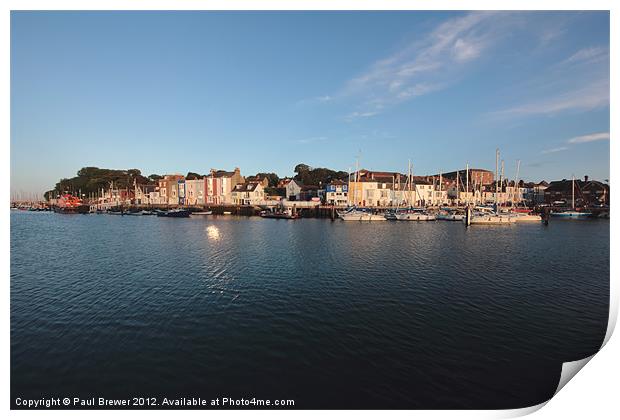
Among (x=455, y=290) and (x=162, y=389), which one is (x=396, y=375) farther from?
(x=455, y=290)

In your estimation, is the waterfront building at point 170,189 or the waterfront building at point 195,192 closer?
the waterfront building at point 195,192

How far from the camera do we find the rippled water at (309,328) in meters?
6.66

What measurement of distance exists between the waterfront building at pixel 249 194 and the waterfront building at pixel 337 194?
690 inches

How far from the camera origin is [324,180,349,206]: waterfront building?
64.9 m

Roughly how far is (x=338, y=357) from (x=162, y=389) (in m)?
4.42

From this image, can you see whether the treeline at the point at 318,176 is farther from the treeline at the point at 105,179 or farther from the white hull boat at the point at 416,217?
the white hull boat at the point at 416,217

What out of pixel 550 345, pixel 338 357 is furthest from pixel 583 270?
pixel 338 357

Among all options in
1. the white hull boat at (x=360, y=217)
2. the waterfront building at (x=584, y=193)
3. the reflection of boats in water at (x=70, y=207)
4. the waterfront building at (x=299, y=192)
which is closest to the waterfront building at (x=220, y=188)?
the waterfront building at (x=299, y=192)

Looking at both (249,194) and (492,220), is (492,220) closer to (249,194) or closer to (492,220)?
(492,220)

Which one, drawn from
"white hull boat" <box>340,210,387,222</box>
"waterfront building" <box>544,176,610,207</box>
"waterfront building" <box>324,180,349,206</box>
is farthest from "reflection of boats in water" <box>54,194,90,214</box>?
"waterfront building" <box>544,176,610,207</box>

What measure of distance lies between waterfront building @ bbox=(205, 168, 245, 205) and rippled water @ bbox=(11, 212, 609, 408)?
5340 cm

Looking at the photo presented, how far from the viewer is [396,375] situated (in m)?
6.83

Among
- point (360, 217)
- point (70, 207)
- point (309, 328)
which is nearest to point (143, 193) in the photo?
point (70, 207)
